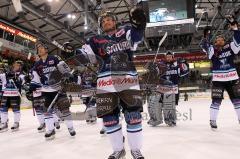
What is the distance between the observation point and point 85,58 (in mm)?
3004

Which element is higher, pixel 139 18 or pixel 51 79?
pixel 139 18

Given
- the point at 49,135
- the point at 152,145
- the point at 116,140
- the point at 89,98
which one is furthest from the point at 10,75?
the point at 116,140

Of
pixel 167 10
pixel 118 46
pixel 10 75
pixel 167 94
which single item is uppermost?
pixel 167 10

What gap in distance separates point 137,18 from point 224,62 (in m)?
2.50

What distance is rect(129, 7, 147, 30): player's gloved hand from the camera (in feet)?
8.39

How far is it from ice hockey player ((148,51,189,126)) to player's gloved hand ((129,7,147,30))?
9.23 ft

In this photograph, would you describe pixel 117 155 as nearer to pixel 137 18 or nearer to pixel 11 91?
pixel 137 18

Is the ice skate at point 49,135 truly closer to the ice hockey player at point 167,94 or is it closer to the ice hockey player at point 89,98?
the ice hockey player at point 89,98

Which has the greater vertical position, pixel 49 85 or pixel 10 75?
pixel 10 75

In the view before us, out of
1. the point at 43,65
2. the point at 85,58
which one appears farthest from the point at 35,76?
the point at 85,58

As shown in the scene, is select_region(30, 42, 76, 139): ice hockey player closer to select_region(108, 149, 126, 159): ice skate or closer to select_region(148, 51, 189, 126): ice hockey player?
select_region(148, 51, 189, 126): ice hockey player

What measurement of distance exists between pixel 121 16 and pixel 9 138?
45.3 feet

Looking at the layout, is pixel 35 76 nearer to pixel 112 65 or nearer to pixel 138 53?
pixel 112 65

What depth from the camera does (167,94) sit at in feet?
17.4
